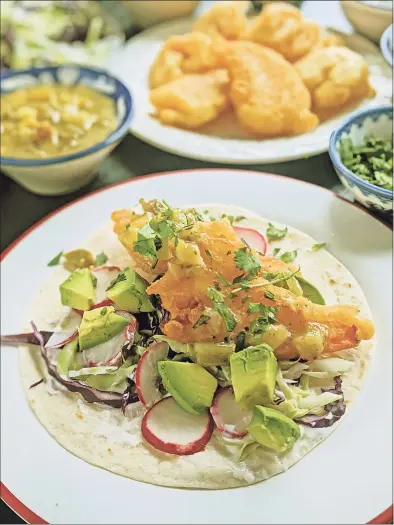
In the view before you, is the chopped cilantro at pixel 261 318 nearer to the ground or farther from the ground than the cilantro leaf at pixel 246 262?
nearer to the ground

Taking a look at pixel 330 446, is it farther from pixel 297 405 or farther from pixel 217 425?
pixel 217 425

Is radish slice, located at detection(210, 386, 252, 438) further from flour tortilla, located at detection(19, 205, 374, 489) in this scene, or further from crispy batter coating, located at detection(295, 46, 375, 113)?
crispy batter coating, located at detection(295, 46, 375, 113)

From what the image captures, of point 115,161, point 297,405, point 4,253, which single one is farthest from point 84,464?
point 115,161

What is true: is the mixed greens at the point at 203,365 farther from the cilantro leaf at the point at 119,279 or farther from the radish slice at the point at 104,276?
the radish slice at the point at 104,276

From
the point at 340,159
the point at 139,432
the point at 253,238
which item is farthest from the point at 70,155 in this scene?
the point at 139,432

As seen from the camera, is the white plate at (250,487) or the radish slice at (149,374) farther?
the radish slice at (149,374)

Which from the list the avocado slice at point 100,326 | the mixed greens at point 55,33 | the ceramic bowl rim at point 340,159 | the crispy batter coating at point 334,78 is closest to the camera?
the avocado slice at point 100,326

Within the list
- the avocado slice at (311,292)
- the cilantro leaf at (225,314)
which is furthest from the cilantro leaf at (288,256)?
the cilantro leaf at (225,314)
